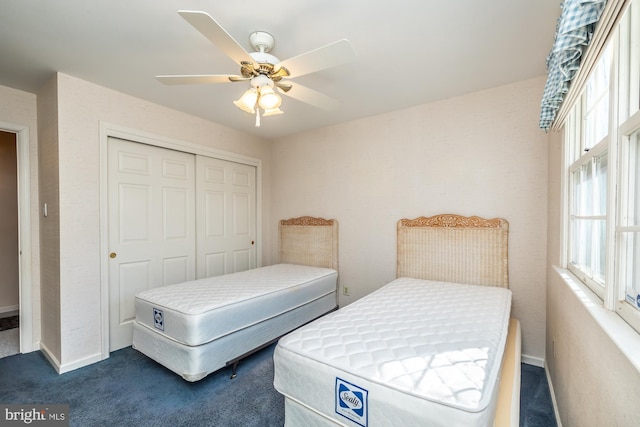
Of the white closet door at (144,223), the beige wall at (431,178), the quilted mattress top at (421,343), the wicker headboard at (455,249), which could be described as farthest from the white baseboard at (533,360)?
the white closet door at (144,223)

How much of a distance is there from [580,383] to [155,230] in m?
3.30

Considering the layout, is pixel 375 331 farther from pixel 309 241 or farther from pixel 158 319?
pixel 309 241

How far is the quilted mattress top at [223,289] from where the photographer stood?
2.01 metres

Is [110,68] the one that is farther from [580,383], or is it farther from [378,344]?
[580,383]

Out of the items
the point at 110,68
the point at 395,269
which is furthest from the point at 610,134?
the point at 110,68

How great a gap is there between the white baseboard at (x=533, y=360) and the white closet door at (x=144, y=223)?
3.30 meters

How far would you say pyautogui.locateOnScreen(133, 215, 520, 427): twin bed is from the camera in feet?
3.50

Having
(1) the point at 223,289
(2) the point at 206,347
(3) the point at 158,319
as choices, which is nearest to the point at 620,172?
(2) the point at 206,347

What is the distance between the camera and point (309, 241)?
357cm

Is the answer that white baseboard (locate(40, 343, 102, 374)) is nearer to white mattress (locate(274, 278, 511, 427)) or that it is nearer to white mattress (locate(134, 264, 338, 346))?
white mattress (locate(134, 264, 338, 346))

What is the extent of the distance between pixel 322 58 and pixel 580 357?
183 centimetres

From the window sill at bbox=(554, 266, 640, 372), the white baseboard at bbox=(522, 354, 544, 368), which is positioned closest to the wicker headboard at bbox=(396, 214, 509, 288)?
the white baseboard at bbox=(522, 354, 544, 368)

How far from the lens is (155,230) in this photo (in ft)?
9.32

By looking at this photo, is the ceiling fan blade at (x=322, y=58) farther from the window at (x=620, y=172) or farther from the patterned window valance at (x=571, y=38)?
the window at (x=620, y=172)
